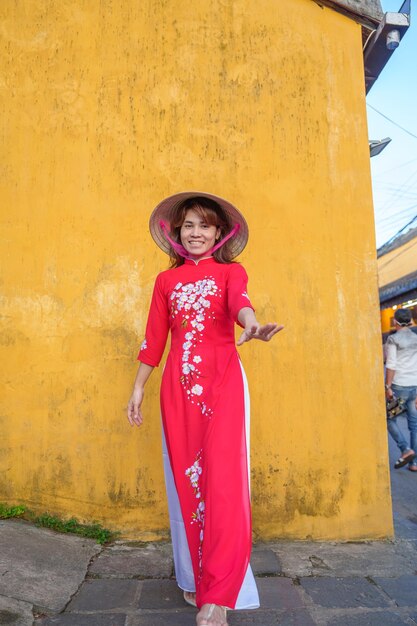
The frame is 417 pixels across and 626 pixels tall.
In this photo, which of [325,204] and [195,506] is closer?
[195,506]

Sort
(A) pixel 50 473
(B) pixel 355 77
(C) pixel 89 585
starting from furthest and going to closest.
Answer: (B) pixel 355 77 → (A) pixel 50 473 → (C) pixel 89 585

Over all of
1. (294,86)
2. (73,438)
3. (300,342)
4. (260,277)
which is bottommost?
(73,438)

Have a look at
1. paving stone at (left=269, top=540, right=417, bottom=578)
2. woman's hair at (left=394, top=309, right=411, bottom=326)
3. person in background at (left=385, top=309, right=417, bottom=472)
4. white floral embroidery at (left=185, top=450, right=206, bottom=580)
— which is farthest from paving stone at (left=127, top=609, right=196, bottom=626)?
woman's hair at (left=394, top=309, right=411, bottom=326)

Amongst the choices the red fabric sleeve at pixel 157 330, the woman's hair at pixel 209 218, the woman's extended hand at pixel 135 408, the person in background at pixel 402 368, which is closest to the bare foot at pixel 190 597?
the woman's extended hand at pixel 135 408

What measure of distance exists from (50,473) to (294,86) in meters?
2.87

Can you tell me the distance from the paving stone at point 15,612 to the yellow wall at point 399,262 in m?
16.0

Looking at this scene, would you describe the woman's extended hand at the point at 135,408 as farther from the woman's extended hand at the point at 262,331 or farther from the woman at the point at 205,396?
the woman's extended hand at the point at 262,331

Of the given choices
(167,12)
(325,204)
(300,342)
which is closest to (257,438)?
(300,342)

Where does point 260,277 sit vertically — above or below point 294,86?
below

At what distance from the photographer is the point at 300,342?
10.6ft

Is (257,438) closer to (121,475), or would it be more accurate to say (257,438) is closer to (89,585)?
(121,475)

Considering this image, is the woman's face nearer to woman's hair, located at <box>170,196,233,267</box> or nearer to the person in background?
woman's hair, located at <box>170,196,233,267</box>

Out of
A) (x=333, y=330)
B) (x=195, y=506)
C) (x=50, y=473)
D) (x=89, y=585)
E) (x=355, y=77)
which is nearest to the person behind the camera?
(x=195, y=506)

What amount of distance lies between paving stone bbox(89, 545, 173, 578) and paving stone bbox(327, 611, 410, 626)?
873mm
